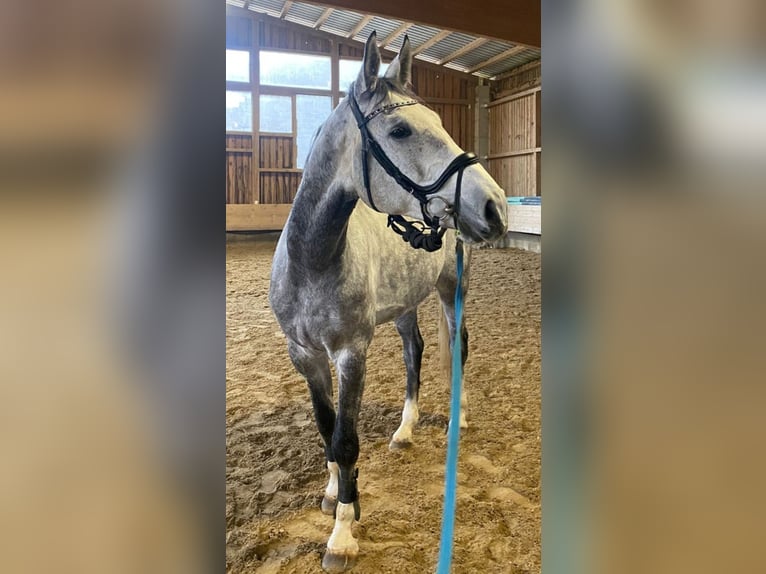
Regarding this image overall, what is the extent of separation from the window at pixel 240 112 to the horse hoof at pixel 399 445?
6.16 m

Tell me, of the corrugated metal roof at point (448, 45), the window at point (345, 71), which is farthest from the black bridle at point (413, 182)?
the window at point (345, 71)

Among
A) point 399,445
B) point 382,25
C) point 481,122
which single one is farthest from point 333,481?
point 481,122

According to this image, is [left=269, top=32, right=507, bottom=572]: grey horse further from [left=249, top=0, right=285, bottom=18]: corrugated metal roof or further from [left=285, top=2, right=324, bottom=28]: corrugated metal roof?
[left=249, top=0, right=285, bottom=18]: corrugated metal roof

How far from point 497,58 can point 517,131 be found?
44.2 inches

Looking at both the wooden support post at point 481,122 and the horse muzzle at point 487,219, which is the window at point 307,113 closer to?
the wooden support post at point 481,122

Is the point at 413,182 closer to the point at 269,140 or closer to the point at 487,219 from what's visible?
the point at 487,219

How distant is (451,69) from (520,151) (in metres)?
1.70

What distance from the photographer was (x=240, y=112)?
723cm

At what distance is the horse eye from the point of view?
0.92 meters

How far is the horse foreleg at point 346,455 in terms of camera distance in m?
A: 1.20


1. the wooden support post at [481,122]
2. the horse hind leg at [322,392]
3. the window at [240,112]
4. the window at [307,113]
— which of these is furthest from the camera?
the wooden support post at [481,122]
